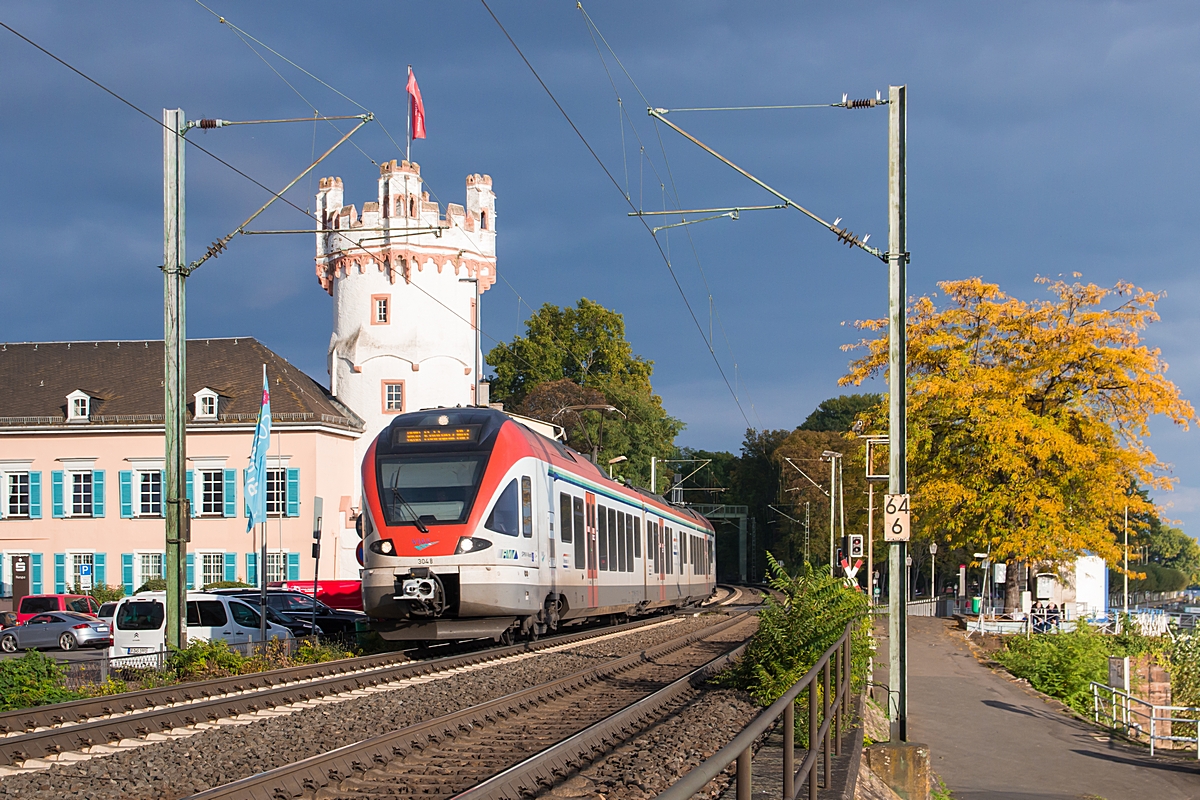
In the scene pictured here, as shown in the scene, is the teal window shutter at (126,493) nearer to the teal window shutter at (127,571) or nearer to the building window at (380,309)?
the teal window shutter at (127,571)

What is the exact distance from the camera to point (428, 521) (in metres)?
18.0

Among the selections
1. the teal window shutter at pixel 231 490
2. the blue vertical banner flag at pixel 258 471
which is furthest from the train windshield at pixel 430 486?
the teal window shutter at pixel 231 490

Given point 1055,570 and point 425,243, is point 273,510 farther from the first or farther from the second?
point 1055,570

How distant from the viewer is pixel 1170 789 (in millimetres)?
17141

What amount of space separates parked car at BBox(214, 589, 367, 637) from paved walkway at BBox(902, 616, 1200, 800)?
13531mm

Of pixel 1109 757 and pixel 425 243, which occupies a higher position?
pixel 425 243

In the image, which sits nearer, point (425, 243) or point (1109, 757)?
point (1109, 757)

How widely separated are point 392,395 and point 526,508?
4015 centimetres

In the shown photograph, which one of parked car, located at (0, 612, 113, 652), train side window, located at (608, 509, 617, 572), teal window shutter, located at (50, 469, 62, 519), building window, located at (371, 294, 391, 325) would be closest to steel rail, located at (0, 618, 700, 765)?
train side window, located at (608, 509, 617, 572)

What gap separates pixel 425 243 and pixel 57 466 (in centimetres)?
1843

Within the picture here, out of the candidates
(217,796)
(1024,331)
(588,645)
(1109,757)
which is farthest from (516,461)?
(1024,331)

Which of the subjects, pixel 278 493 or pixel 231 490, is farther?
pixel 231 490

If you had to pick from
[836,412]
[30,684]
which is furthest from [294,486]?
[836,412]

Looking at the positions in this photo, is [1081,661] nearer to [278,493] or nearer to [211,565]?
[278,493]
